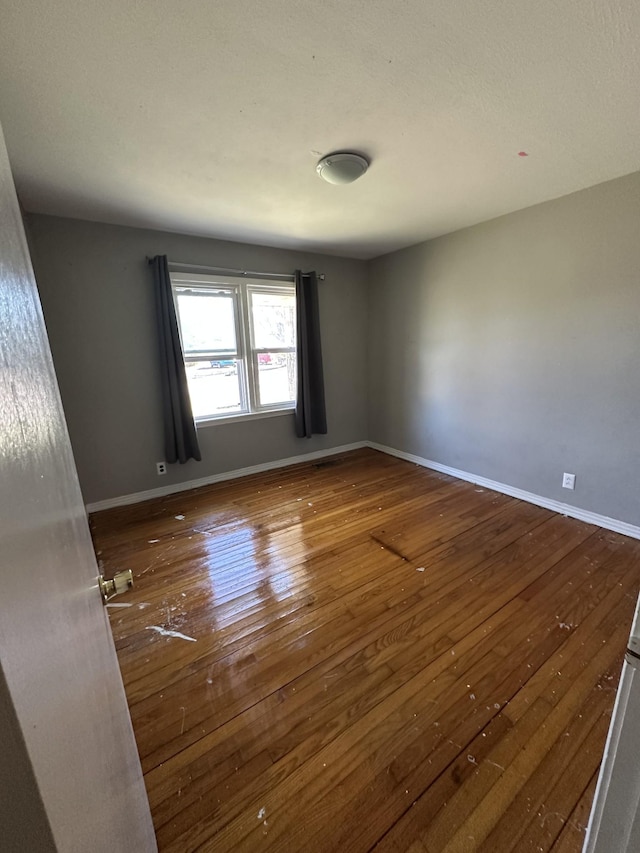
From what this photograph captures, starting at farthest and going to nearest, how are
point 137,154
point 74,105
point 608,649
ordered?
point 137,154, point 608,649, point 74,105

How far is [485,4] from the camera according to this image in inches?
41.4

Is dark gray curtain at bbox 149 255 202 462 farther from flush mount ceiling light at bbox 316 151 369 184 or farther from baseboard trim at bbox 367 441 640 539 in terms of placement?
baseboard trim at bbox 367 441 640 539

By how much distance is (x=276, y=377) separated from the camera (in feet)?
12.5

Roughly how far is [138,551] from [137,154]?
232cm

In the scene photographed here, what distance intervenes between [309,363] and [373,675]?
2923 millimetres

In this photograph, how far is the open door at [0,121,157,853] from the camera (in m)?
0.25

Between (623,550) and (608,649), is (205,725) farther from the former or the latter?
(623,550)

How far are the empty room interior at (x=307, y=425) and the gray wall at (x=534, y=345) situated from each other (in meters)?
0.02

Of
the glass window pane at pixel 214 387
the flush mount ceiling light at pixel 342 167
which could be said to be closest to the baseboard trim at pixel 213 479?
the glass window pane at pixel 214 387

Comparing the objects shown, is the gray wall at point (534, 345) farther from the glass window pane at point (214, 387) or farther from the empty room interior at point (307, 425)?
the glass window pane at point (214, 387)

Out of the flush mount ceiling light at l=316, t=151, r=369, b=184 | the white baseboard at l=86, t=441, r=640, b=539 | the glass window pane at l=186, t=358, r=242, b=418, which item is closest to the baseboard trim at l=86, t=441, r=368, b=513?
the white baseboard at l=86, t=441, r=640, b=539

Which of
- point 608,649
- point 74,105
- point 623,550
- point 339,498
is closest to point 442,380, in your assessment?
point 339,498

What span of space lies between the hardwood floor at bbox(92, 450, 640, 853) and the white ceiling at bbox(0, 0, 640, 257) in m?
2.28

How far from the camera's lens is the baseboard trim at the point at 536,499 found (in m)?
2.41
